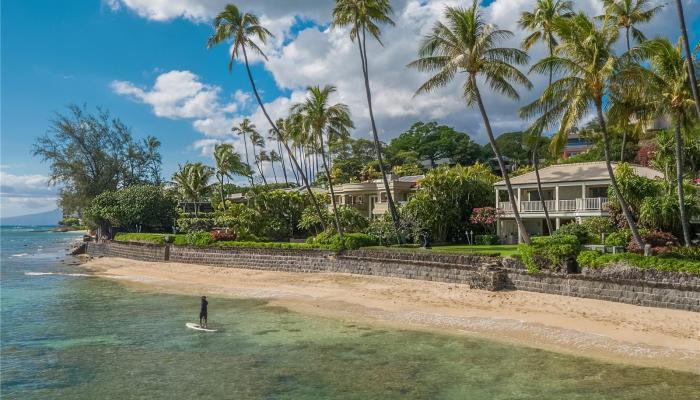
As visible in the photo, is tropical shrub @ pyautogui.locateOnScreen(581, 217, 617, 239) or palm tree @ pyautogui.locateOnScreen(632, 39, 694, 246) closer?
palm tree @ pyautogui.locateOnScreen(632, 39, 694, 246)

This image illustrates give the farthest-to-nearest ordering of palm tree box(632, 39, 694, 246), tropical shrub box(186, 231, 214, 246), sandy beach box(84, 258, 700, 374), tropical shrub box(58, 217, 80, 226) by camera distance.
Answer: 1. tropical shrub box(58, 217, 80, 226)
2. tropical shrub box(186, 231, 214, 246)
3. palm tree box(632, 39, 694, 246)
4. sandy beach box(84, 258, 700, 374)

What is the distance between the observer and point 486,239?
35.7 m

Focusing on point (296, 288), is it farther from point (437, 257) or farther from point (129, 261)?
point (129, 261)

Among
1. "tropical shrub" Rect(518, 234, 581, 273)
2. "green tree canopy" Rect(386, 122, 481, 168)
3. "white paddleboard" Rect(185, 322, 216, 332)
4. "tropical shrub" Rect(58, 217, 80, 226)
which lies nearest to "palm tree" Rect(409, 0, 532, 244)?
"tropical shrub" Rect(518, 234, 581, 273)

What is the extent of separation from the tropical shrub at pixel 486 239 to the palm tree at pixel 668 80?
47.0ft

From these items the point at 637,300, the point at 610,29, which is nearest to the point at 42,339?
the point at 637,300

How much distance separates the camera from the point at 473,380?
46.5 feet

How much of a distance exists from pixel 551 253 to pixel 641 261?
3.62 m

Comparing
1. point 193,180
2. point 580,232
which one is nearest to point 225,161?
point 193,180

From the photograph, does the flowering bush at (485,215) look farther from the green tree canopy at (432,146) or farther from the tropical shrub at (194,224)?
Answer: the green tree canopy at (432,146)

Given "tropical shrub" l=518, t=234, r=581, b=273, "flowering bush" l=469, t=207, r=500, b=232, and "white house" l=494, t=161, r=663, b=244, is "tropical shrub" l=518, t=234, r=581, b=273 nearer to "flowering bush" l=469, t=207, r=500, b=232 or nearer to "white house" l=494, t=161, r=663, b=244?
"white house" l=494, t=161, r=663, b=244

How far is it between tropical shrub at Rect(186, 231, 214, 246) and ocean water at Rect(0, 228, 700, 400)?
17.5 metres

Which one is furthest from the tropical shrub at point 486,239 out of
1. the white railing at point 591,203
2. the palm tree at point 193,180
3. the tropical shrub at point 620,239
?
the palm tree at point 193,180

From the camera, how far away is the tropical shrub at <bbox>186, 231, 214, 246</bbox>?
4159 cm
